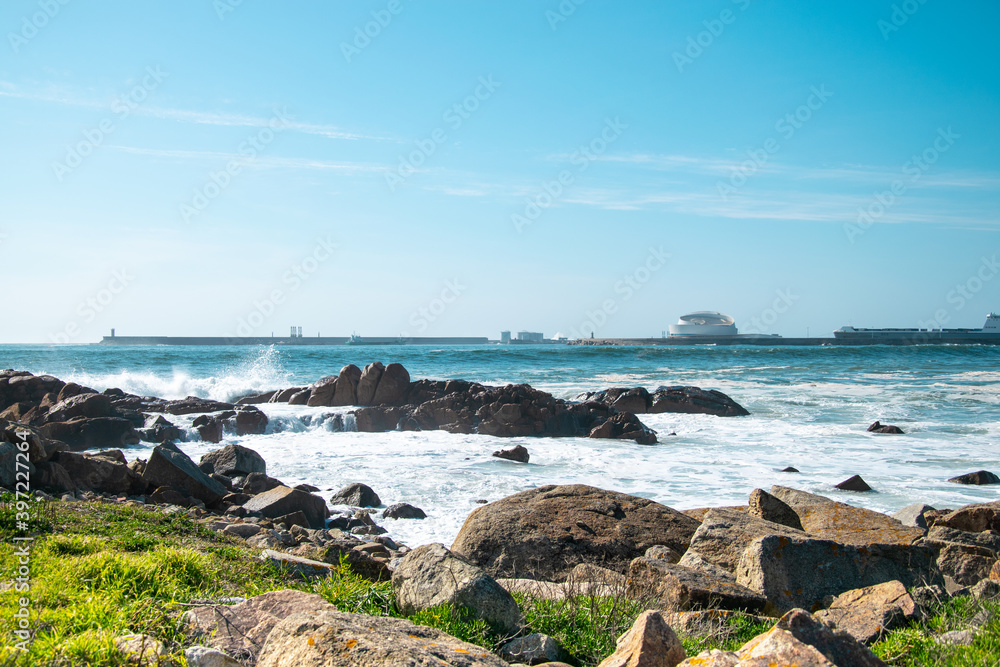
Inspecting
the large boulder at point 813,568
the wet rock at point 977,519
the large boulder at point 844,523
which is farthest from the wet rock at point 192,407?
the large boulder at point 813,568

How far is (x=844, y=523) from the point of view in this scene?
7.04 m

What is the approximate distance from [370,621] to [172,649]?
3.20ft

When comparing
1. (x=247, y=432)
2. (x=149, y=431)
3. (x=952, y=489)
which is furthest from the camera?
(x=247, y=432)

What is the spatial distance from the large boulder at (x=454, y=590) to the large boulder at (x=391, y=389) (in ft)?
65.0

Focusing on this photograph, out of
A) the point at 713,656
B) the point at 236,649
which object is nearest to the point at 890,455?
the point at 713,656

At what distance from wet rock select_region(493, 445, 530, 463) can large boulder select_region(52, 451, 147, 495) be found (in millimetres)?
8329

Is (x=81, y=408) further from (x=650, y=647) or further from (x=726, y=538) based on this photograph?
(x=650, y=647)

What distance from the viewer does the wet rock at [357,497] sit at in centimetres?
1158

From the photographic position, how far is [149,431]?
1894cm

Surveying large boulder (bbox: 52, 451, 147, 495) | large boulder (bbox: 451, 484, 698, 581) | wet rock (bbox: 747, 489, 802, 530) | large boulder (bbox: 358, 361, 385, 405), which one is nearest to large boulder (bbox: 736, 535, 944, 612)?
wet rock (bbox: 747, 489, 802, 530)

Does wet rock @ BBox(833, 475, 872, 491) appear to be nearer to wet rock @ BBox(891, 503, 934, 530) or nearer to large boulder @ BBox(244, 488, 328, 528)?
wet rock @ BBox(891, 503, 934, 530)

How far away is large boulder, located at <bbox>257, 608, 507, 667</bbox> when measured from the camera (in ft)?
8.75

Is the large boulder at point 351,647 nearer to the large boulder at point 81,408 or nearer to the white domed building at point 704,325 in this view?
the large boulder at point 81,408

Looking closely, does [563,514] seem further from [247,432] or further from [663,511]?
[247,432]
